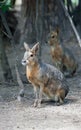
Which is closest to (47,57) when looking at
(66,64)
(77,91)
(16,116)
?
(66,64)

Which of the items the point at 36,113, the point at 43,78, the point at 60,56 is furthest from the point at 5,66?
the point at 36,113

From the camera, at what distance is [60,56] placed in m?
12.4

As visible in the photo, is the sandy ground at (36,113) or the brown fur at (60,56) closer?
the sandy ground at (36,113)

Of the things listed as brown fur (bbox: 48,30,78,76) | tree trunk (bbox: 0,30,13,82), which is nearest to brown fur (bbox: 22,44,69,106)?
tree trunk (bbox: 0,30,13,82)

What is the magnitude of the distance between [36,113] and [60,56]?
13.2ft

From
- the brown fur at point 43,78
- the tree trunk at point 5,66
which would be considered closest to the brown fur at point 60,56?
the tree trunk at point 5,66

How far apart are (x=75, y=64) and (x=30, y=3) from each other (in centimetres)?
327

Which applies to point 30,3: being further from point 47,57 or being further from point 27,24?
point 47,57

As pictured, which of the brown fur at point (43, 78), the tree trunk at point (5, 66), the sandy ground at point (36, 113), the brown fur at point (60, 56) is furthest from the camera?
the brown fur at point (60, 56)

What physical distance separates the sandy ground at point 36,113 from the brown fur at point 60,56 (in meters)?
1.96

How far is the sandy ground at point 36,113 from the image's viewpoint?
7.75 meters

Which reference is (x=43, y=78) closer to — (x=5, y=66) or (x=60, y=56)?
(x=5, y=66)

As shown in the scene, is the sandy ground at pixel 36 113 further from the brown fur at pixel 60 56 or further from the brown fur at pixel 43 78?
the brown fur at pixel 60 56

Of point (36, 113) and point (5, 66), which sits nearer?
point (36, 113)
